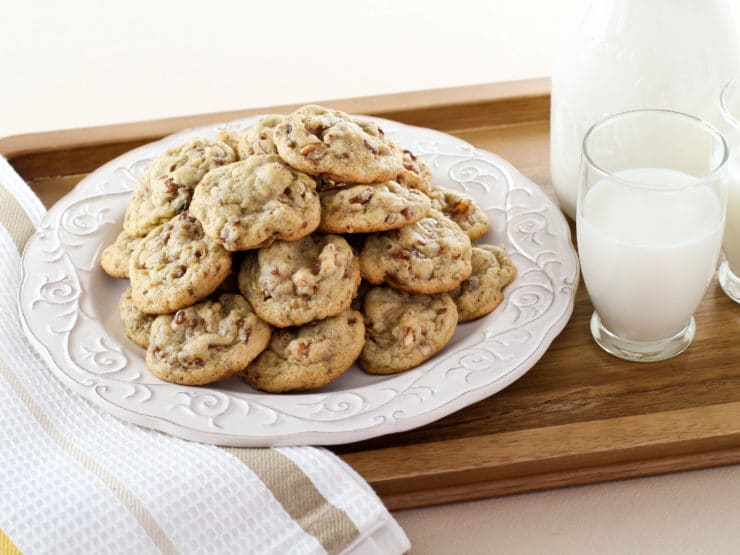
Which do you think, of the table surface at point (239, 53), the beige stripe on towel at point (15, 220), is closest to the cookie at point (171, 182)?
the beige stripe on towel at point (15, 220)

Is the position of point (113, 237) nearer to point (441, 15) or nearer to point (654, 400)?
point (654, 400)

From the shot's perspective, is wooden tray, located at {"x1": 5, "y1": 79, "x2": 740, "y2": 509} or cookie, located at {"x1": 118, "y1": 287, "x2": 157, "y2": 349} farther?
cookie, located at {"x1": 118, "y1": 287, "x2": 157, "y2": 349}

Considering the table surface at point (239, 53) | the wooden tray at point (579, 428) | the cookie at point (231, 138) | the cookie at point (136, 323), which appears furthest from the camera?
the table surface at point (239, 53)

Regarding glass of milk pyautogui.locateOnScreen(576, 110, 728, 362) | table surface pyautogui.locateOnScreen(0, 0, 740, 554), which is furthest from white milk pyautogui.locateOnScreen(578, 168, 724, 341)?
table surface pyautogui.locateOnScreen(0, 0, 740, 554)

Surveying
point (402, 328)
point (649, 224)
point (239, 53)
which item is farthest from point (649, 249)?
point (239, 53)

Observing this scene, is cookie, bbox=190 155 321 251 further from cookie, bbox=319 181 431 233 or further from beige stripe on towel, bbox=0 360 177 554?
beige stripe on towel, bbox=0 360 177 554

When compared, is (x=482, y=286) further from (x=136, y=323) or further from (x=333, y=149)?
(x=136, y=323)

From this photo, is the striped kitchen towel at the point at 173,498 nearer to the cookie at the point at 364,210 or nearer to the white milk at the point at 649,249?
the cookie at the point at 364,210
